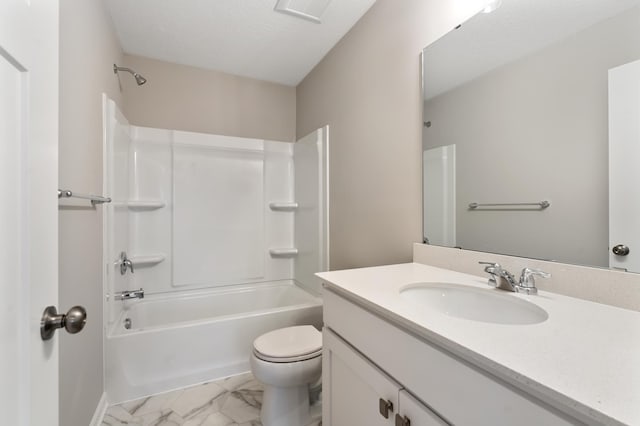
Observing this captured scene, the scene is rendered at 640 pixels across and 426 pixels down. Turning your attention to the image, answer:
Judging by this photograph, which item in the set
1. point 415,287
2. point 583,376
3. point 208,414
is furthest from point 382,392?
point 208,414

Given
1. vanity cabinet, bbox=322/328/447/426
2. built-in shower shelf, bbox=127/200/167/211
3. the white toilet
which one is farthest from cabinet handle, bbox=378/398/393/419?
built-in shower shelf, bbox=127/200/167/211

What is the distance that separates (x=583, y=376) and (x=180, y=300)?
2489 millimetres

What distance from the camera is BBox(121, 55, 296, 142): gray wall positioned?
2.30 m

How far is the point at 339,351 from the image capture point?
1.00 meters

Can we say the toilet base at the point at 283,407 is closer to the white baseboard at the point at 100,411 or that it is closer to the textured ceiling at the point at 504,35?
the white baseboard at the point at 100,411

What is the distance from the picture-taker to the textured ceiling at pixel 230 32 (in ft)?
5.57

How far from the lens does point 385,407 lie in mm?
754

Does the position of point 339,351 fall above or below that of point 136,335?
above

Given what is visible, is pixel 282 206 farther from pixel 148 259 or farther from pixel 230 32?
pixel 230 32

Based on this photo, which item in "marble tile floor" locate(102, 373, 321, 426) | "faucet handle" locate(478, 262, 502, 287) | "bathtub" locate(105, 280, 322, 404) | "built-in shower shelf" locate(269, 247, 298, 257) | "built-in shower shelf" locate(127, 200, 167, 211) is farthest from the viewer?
"built-in shower shelf" locate(269, 247, 298, 257)

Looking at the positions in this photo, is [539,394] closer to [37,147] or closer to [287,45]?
[37,147]

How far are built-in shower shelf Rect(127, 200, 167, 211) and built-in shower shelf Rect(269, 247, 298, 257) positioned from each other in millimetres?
1035

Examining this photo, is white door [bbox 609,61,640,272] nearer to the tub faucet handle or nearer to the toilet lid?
the toilet lid

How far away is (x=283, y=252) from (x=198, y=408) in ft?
4.48
